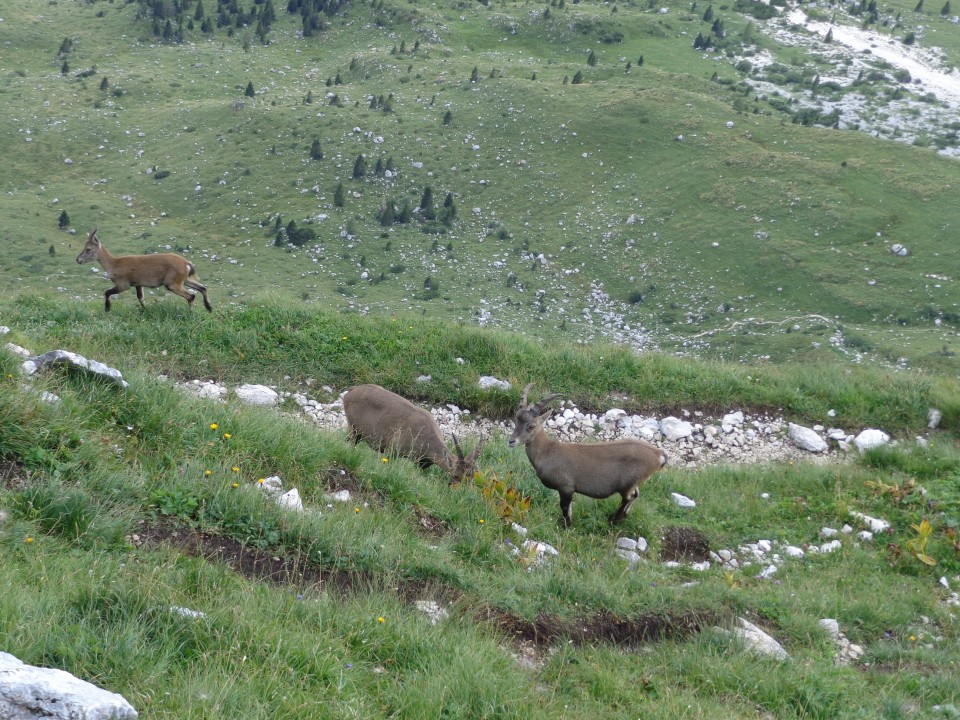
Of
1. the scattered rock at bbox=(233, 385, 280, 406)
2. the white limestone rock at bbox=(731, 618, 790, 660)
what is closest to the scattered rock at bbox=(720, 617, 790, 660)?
the white limestone rock at bbox=(731, 618, 790, 660)

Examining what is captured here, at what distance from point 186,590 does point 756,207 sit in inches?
1654

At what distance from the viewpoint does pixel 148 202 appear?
47.3 metres

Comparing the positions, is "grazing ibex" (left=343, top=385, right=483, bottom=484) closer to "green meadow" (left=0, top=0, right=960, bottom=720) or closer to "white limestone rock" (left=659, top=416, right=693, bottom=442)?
"green meadow" (left=0, top=0, right=960, bottom=720)

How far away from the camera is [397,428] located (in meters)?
10.1

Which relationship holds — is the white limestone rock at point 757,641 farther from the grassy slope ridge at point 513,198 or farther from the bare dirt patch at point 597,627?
the grassy slope ridge at point 513,198

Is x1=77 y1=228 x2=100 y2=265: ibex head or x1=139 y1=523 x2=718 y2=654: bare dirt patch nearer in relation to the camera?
x1=139 y1=523 x2=718 y2=654: bare dirt patch

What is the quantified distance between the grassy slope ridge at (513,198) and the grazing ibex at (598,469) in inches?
821

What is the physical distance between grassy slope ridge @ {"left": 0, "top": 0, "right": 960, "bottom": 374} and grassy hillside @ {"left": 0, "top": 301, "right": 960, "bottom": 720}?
69.7 feet

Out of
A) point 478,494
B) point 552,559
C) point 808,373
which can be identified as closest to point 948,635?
point 552,559

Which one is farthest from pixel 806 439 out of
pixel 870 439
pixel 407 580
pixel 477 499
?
pixel 407 580

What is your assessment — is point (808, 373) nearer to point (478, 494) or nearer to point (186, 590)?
point (478, 494)

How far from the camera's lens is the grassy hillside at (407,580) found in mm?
4754

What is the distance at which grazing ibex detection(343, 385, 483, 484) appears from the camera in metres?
9.89


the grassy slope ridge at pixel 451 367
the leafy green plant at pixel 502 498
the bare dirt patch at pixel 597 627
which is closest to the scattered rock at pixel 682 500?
the leafy green plant at pixel 502 498
